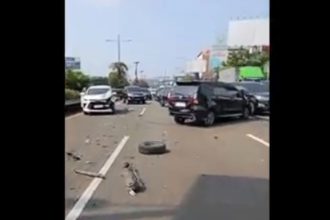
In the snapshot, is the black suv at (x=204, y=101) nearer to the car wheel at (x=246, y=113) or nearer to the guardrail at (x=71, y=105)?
the car wheel at (x=246, y=113)

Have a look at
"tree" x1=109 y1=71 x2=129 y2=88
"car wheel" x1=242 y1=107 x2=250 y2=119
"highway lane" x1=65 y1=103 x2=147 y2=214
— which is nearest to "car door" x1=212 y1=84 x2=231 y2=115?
"car wheel" x1=242 y1=107 x2=250 y2=119

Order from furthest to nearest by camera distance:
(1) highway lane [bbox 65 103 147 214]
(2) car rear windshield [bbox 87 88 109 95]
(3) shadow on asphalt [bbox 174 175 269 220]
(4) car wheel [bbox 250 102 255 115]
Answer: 1. (2) car rear windshield [bbox 87 88 109 95]
2. (4) car wheel [bbox 250 102 255 115]
3. (1) highway lane [bbox 65 103 147 214]
4. (3) shadow on asphalt [bbox 174 175 269 220]

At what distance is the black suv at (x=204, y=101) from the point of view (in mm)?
16734

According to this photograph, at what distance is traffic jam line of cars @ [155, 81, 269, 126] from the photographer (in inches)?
659

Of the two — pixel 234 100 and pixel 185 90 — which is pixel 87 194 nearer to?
pixel 185 90

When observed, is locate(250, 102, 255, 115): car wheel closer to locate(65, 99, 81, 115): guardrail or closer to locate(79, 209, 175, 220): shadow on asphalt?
locate(65, 99, 81, 115): guardrail

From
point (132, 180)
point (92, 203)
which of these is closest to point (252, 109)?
point (132, 180)

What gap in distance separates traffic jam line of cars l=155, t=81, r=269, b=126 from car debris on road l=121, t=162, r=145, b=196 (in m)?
8.06

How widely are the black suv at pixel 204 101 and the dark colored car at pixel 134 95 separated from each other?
50.7ft

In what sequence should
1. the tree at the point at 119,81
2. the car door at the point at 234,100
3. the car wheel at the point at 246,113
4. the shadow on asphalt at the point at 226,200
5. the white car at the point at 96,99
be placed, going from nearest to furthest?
the shadow on asphalt at the point at 226,200, the car door at the point at 234,100, the car wheel at the point at 246,113, the white car at the point at 96,99, the tree at the point at 119,81

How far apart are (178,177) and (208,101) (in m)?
9.03

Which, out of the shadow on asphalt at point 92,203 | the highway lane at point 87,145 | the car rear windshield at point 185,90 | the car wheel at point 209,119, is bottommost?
the highway lane at point 87,145

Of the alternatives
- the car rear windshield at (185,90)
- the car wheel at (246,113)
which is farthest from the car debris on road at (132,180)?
the car wheel at (246,113)
